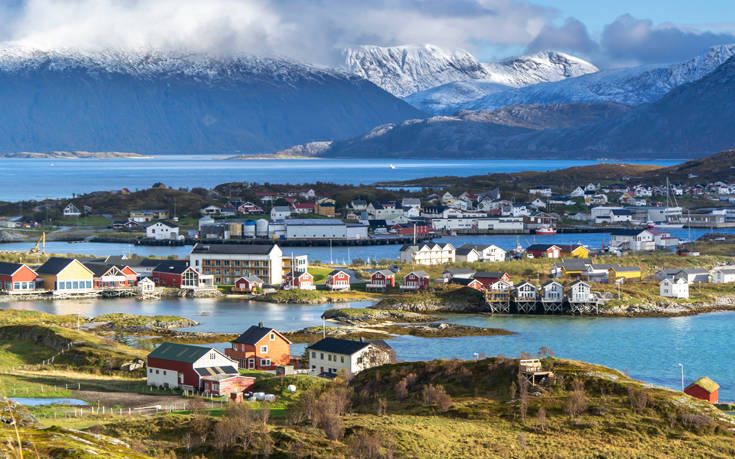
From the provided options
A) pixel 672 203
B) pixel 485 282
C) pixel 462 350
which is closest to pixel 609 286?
pixel 485 282

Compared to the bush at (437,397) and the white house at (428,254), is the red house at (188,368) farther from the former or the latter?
the white house at (428,254)

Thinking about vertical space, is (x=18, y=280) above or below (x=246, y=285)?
above

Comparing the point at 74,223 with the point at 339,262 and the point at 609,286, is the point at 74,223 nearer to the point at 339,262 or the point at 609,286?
the point at 339,262

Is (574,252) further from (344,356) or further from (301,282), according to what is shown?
(344,356)

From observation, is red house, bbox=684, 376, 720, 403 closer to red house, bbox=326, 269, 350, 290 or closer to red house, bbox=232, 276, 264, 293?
red house, bbox=326, 269, 350, 290

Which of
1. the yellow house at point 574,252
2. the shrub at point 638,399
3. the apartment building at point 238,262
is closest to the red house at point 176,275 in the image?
the apartment building at point 238,262

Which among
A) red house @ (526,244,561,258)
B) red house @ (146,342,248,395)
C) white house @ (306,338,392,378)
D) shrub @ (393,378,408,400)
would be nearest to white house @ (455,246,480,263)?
red house @ (526,244,561,258)

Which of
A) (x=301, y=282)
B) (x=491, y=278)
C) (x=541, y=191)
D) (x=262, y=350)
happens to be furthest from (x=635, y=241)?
(x=541, y=191)
